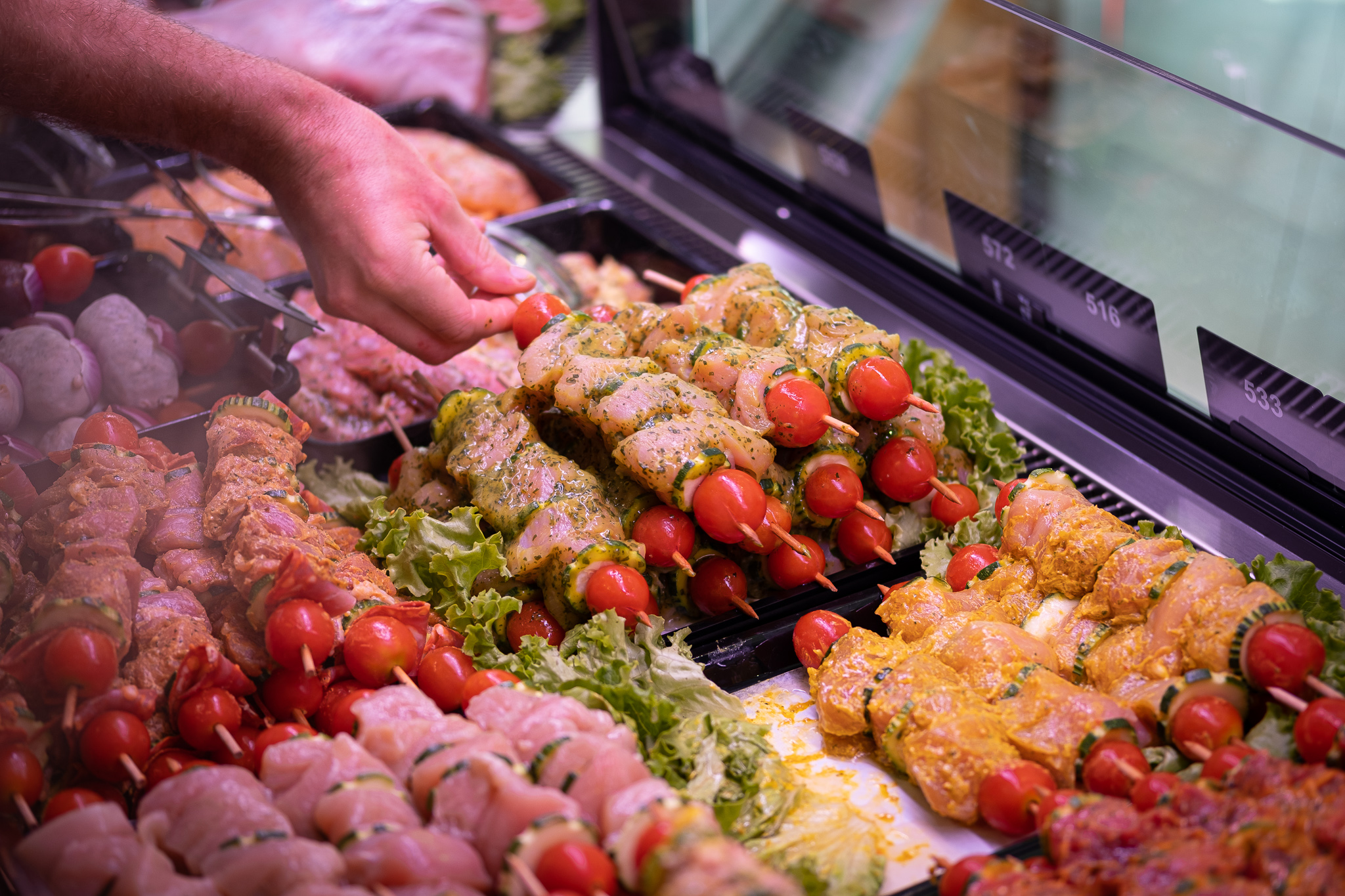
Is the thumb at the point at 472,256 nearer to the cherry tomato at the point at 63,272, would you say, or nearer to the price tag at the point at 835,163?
the price tag at the point at 835,163

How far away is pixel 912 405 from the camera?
9.64 ft

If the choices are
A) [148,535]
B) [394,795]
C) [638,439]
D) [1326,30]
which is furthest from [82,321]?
[1326,30]

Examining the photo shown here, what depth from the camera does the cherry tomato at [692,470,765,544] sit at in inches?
106

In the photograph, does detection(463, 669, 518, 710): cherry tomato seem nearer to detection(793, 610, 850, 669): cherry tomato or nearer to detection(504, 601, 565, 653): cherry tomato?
detection(504, 601, 565, 653): cherry tomato

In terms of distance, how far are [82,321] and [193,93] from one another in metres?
0.93

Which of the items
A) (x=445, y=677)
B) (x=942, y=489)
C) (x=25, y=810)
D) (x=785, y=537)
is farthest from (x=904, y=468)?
(x=25, y=810)

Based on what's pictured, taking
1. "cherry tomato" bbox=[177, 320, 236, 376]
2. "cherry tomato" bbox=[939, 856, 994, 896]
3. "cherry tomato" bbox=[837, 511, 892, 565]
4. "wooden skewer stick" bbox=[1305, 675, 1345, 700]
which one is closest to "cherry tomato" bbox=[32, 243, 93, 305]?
"cherry tomato" bbox=[177, 320, 236, 376]

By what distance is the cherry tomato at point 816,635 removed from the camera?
2781mm

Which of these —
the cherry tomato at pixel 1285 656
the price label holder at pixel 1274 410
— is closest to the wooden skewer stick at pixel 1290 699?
the cherry tomato at pixel 1285 656

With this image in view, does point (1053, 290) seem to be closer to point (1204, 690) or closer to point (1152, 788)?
point (1204, 690)

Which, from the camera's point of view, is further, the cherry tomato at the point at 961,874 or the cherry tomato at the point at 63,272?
the cherry tomato at the point at 63,272

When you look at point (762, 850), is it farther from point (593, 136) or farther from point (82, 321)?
point (593, 136)

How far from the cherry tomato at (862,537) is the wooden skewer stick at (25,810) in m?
2.08

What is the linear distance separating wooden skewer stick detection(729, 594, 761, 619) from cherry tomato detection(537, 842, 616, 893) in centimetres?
104
